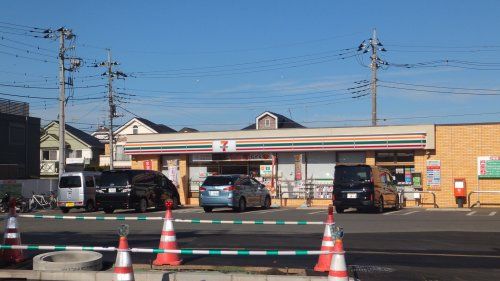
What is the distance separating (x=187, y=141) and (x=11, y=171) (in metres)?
14.4

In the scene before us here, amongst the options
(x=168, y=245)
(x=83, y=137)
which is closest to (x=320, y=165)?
(x=168, y=245)

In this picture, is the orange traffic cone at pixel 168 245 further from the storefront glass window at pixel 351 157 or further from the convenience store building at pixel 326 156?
the storefront glass window at pixel 351 157

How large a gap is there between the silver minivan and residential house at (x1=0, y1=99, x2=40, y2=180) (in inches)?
515

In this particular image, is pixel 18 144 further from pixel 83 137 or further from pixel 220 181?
pixel 83 137

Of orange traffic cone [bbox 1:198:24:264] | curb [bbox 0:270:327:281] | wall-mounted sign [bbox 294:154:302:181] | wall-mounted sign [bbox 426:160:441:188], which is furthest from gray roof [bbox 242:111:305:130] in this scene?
curb [bbox 0:270:327:281]

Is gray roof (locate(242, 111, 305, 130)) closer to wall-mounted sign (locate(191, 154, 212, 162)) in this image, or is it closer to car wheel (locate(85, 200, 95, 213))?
wall-mounted sign (locate(191, 154, 212, 162))

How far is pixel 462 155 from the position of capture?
92.3 ft

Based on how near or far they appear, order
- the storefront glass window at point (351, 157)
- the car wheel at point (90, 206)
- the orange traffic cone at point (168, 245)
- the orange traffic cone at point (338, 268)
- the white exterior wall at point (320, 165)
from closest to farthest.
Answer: the orange traffic cone at point (338, 268)
the orange traffic cone at point (168, 245)
the car wheel at point (90, 206)
the storefront glass window at point (351, 157)
the white exterior wall at point (320, 165)

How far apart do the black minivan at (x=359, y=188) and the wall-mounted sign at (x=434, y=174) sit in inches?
204

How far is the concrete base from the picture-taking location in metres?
9.05

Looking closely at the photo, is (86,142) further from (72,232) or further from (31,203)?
(72,232)

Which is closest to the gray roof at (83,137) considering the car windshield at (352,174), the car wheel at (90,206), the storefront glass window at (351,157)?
the car wheel at (90,206)

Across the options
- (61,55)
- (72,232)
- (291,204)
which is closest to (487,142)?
(291,204)

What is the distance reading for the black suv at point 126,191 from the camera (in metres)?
24.9
